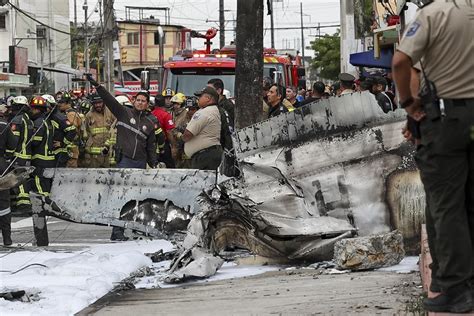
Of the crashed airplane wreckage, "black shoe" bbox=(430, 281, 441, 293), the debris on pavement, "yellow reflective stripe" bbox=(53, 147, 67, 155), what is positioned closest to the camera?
"black shoe" bbox=(430, 281, 441, 293)

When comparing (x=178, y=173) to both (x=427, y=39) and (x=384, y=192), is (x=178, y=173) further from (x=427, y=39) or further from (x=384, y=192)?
(x=427, y=39)

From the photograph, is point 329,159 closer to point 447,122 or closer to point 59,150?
point 447,122

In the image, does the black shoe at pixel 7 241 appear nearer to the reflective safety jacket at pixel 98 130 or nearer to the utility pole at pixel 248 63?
the utility pole at pixel 248 63

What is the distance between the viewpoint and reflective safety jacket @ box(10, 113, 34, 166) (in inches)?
503

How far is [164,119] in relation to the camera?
16.3 meters

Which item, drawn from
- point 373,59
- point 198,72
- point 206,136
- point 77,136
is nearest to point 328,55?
point 373,59

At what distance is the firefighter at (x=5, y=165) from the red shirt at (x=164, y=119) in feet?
12.4

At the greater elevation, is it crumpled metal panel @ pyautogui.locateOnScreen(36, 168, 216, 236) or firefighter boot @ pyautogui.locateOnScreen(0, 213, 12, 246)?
crumpled metal panel @ pyautogui.locateOnScreen(36, 168, 216, 236)

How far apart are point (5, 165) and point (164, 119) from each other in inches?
167

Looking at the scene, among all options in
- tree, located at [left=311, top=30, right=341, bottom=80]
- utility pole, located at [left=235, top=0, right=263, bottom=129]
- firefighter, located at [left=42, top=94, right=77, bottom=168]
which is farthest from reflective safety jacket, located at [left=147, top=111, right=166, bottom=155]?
tree, located at [left=311, top=30, right=341, bottom=80]

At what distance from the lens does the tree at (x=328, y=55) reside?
63.1m

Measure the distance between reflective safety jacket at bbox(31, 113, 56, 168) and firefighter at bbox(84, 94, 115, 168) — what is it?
2.62 meters

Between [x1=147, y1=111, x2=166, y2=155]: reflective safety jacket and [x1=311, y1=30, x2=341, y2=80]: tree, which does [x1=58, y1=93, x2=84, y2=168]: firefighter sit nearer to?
[x1=147, y1=111, x2=166, y2=155]: reflective safety jacket

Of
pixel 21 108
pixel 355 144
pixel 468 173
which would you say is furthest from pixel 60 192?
pixel 468 173
